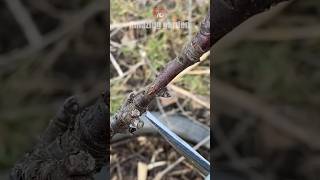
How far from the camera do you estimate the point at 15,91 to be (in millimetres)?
1934

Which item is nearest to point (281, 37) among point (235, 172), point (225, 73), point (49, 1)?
point (225, 73)

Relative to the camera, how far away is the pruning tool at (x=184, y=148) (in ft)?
5.93

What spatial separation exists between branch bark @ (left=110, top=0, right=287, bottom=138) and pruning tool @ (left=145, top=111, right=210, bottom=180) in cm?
6

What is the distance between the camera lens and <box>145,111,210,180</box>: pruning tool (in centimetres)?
181

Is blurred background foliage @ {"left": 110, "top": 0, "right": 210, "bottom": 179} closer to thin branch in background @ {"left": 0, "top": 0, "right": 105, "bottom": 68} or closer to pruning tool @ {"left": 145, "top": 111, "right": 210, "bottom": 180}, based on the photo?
pruning tool @ {"left": 145, "top": 111, "right": 210, "bottom": 180}

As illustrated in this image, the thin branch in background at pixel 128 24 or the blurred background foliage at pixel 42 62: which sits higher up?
the thin branch in background at pixel 128 24

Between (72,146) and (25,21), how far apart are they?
467 mm

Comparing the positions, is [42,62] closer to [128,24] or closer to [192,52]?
[128,24]

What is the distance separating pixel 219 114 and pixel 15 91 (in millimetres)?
724

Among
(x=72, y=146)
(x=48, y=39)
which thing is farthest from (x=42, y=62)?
(x=72, y=146)

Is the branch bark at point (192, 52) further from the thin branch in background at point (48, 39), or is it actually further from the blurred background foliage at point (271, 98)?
the thin branch in background at point (48, 39)

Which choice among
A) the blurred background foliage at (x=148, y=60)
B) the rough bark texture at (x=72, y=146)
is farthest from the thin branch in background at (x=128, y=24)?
the rough bark texture at (x=72, y=146)

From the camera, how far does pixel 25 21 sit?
191cm

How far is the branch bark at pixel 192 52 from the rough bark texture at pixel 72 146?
66mm
